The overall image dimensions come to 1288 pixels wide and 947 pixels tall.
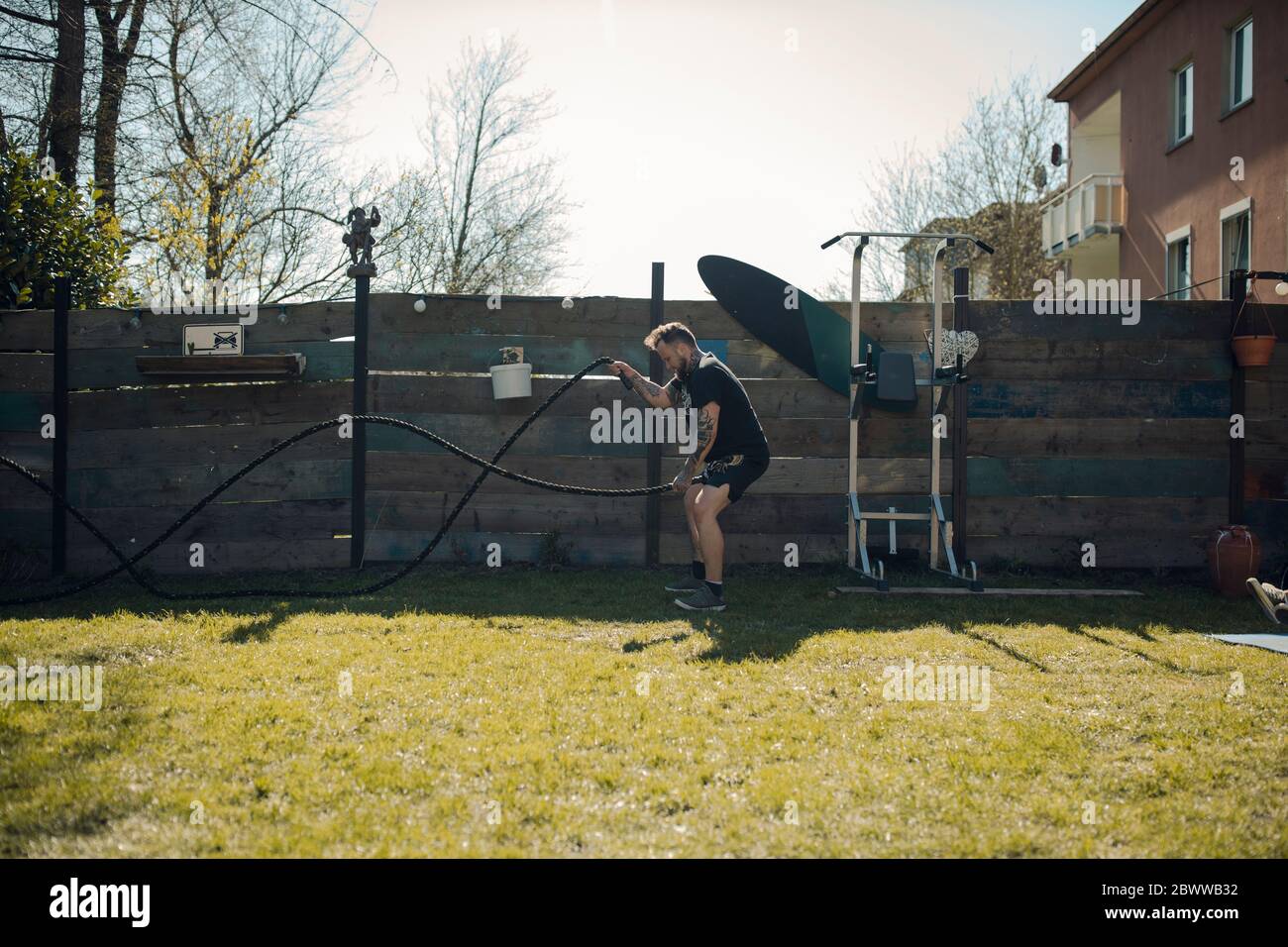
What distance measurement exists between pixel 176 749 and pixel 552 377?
4.54 metres

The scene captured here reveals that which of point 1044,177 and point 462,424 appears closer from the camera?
point 462,424

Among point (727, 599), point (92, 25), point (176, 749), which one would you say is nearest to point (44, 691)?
point (176, 749)

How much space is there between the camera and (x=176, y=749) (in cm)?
310

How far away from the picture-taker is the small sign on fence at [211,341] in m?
7.05

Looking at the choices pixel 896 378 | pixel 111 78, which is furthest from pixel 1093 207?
pixel 111 78

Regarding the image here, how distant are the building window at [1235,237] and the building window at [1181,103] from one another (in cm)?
223

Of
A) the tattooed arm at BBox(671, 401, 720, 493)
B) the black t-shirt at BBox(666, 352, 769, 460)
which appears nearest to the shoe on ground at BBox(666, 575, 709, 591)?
the tattooed arm at BBox(671, 401, 720, 493)

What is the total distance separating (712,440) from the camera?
20.0ft

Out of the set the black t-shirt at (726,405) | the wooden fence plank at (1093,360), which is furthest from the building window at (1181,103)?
the black t-shirt at (726,405)

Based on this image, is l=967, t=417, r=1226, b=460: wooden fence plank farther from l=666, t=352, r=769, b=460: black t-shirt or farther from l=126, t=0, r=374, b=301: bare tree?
l=126, t=0, r=374, b=301: bare tree

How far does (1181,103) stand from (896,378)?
12958mm

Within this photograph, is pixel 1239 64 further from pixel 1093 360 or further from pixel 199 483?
pixel 199 483

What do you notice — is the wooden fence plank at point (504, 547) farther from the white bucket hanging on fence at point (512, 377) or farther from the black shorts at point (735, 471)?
the black shorts at point (735, 471)
